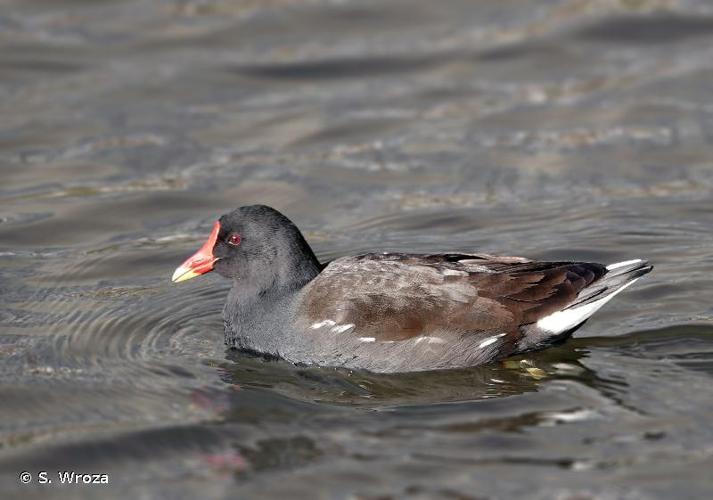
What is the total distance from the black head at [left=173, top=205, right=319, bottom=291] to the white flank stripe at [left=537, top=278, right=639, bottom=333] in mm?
1660

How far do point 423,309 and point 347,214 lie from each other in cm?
322

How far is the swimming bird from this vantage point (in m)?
8.06

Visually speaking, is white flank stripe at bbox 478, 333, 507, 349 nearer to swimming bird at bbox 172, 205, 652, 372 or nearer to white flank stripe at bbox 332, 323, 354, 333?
swimming bird at bbox 172, 205, 652, 372

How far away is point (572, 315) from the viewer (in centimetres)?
811

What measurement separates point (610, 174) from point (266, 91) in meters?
4.24

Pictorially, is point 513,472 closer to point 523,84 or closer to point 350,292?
point 350,292

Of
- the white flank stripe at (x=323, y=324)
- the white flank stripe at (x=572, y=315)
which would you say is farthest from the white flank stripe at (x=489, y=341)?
the white flank stripe at (x=323, y=324)

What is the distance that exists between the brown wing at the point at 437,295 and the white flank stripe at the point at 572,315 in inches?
2.1

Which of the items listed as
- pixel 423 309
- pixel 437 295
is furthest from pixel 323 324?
pixel 437 295

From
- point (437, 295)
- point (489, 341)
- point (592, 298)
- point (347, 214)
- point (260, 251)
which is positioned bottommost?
point (489, 341)

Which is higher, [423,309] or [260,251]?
[260,251]

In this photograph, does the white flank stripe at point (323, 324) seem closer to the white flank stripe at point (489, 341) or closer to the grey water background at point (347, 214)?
the grey water background at point (347, 214)

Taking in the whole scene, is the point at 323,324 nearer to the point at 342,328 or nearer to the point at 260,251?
the point at 342,328

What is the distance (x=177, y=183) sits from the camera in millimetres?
11859
